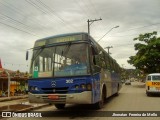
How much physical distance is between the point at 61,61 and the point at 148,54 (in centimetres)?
4342

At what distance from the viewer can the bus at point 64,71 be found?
10414 millimetres

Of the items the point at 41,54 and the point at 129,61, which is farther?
the point at 129,61

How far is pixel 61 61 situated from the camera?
1079cm

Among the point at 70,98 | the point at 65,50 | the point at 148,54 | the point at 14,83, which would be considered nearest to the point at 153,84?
the point at 14,83

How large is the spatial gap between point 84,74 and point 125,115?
2.40 metres

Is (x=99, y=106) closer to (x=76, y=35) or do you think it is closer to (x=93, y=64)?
(x=93, y=64)

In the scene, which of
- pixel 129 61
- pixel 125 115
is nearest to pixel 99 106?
pixel 125 115

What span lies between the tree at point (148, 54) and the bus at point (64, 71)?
42.1 meters

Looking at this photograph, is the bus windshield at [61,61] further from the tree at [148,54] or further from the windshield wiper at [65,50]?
the tree at [148,54]

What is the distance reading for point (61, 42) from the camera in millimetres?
11328

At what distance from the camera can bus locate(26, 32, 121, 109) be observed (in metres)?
10.4

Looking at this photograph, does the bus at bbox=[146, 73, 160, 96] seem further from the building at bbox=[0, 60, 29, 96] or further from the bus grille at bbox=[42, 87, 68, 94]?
the bus grille at bbox=[42, 87, 68, 94]

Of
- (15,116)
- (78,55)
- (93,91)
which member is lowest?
(15,116)

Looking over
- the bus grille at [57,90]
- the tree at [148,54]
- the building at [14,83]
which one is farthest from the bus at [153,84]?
the tree at [148,54]
